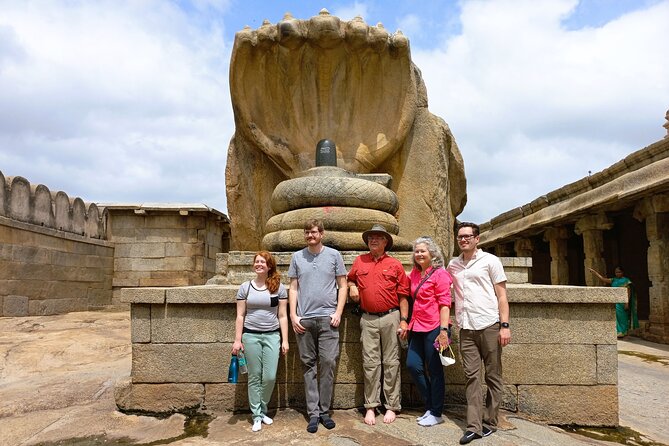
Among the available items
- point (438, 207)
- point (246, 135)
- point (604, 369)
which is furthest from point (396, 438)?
point (246, 135)

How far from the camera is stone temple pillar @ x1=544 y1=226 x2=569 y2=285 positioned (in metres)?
13.9

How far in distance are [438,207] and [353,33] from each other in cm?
239

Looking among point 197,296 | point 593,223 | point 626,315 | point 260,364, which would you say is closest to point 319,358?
point 260,364

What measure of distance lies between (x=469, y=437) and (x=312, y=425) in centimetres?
107

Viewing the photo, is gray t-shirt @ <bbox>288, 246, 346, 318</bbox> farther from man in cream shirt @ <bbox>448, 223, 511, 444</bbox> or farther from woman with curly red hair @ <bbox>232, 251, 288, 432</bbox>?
man in cream shirt @ <bbox>448, 223, 511, 444</bbox>

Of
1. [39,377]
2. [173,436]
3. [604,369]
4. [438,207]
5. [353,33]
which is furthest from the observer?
[438,207]

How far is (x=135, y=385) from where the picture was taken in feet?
12.8

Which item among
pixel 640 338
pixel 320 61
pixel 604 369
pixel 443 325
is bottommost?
pixel 640 338

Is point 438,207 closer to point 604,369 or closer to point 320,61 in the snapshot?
point 320,61

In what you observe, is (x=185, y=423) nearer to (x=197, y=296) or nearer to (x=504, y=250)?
(x=197, y=296)

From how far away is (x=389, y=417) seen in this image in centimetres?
349

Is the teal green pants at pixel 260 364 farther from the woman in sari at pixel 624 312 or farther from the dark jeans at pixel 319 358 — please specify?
the woman in sari at pixel 624 312

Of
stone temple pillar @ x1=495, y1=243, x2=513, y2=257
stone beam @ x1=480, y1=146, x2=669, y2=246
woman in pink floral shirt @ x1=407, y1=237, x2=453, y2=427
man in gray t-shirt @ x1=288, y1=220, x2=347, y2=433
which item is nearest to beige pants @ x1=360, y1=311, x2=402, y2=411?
woman in pink floral shirt @ x1=407, y1=237, x2=453, y2=427

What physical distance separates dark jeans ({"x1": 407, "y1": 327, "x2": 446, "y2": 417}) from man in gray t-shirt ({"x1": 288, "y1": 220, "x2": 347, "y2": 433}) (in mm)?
565
